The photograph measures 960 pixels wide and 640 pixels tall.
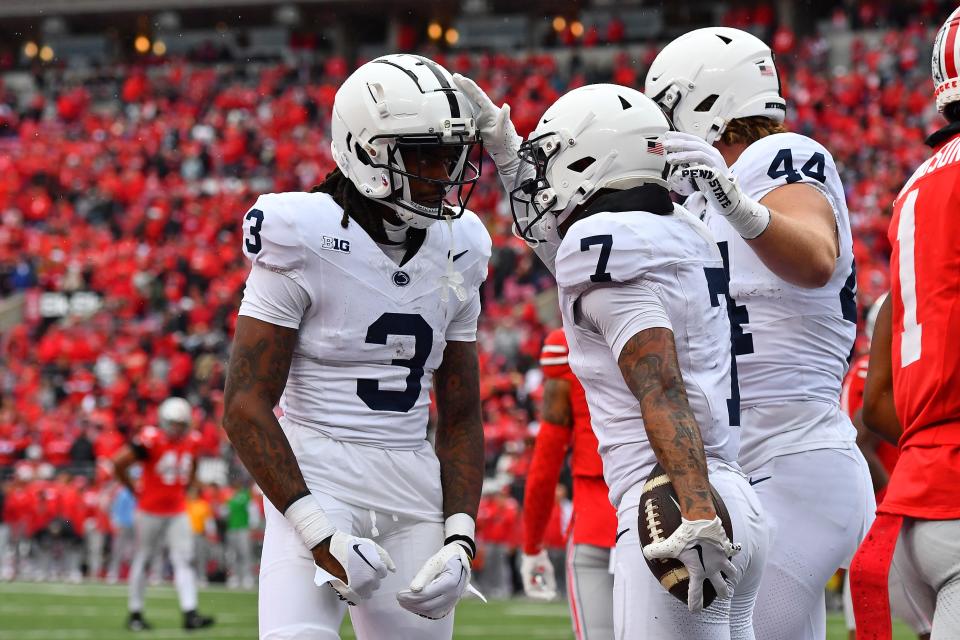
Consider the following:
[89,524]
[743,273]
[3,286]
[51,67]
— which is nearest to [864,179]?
[89,524]

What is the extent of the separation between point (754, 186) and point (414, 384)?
998mm

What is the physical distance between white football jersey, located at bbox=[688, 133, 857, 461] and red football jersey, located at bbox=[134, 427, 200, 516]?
7710mm

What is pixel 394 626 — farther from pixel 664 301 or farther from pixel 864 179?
pixel 864 179

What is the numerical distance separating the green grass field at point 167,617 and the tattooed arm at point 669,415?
6709 mm

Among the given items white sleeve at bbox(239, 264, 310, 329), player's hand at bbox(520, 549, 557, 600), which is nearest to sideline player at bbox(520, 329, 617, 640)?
player's hand at bbox(520, 549, 557, 600)

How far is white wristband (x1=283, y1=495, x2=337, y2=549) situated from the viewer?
3264 mm

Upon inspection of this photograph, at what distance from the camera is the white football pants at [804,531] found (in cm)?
360

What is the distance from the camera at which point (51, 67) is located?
96.7ft

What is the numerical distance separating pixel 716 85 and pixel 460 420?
1148 mm

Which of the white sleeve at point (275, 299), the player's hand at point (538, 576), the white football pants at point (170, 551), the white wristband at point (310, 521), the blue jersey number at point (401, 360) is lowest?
the white football pants at point (170, 551)

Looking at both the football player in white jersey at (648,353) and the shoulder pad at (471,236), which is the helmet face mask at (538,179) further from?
the shoulder pad at (471,236)

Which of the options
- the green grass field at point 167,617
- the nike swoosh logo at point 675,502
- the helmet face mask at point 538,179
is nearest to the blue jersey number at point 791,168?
the helmet face mask at point 538,179

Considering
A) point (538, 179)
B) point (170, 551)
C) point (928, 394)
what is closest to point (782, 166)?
point (538, 179)

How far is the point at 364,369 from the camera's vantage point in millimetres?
3492
